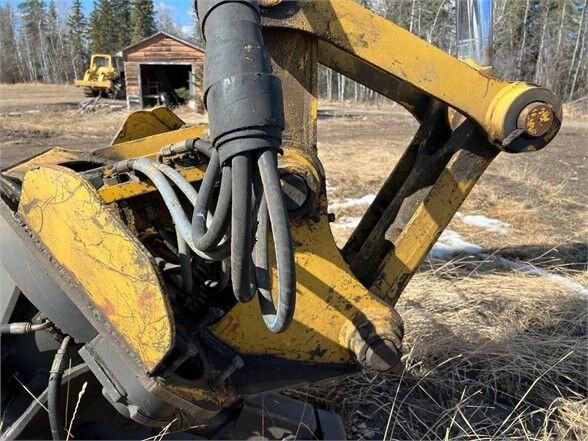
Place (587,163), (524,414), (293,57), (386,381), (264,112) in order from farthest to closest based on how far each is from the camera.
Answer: (587,163), (386,381), (524,414), (293,57), (264,112)

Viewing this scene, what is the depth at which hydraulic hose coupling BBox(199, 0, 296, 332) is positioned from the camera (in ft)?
3.81

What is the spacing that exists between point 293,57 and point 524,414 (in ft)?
6.51

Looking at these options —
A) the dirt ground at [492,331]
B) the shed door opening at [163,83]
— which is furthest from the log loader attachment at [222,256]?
the shed door opening at [163,83]

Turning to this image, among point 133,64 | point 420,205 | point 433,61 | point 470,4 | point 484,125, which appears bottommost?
point 133,64

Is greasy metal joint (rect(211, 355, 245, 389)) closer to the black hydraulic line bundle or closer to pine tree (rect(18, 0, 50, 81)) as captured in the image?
the black hydraulic line bundle

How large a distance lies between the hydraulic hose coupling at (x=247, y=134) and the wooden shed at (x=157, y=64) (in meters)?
21.9

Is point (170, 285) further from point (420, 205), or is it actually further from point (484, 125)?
point (484, 125)

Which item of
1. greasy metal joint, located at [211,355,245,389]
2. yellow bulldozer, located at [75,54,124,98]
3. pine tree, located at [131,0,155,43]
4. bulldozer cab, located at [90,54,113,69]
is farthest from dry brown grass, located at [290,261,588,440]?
pine tree, located at [131,0,155,43]

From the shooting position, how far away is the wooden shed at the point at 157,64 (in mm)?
23922

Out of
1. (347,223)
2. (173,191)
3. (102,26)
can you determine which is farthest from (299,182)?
(102,26)

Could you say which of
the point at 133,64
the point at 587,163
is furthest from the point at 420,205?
the point at 133,64

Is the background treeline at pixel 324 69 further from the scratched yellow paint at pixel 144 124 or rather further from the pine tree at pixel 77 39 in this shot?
the scratched yellow paint at pixel 144 124

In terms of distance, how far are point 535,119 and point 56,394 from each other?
70.8 inches

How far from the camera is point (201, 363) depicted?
1.82m
